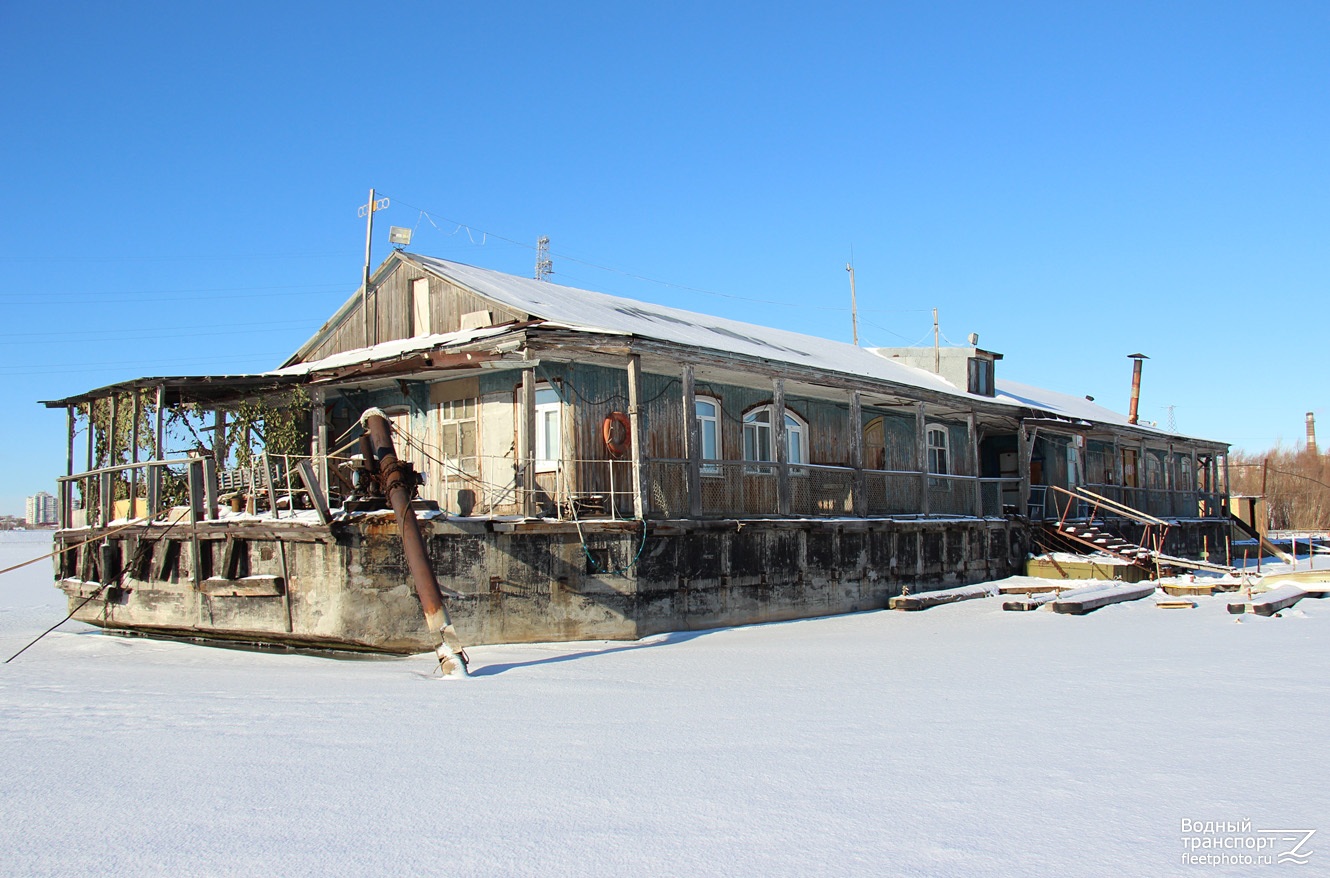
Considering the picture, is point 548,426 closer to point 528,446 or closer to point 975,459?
point 528,446

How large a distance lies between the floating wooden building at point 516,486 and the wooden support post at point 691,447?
36mm

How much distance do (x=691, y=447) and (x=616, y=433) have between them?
1209 millimetres

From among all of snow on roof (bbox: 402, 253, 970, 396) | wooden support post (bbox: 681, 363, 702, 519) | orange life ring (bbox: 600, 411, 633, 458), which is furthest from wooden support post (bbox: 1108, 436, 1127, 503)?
orange life ring (bbox: 600, 411, 633, 458)

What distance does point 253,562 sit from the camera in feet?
45.1

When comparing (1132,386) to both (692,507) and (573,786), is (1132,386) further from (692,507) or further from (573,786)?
(573,786)

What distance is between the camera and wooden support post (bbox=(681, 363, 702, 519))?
15477 millimetres

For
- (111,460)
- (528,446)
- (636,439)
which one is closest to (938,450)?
(636,439)

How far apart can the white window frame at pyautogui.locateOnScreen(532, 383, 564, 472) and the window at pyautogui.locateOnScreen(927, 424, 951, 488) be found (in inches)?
470

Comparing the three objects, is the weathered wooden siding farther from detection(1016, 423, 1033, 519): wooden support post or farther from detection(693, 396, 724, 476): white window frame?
detection(1016, 423, 1033, 519): wooden support post

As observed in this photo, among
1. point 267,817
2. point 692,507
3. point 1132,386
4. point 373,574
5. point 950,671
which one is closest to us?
point 267,817

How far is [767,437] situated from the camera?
19.8m

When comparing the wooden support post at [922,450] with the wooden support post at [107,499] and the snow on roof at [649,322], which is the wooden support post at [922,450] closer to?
the snow on roof at [649,322]

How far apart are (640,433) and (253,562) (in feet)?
18.5

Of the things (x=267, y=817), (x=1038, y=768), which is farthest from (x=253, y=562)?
(x=1038, y=768)
